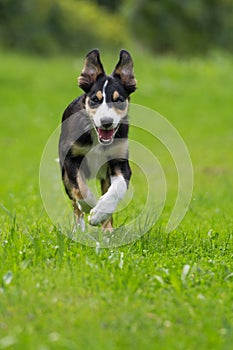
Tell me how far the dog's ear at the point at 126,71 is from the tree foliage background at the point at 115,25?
3561 cm

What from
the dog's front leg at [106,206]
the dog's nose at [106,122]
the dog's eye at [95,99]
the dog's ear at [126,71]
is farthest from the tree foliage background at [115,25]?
the dog's front leg at [106,206]

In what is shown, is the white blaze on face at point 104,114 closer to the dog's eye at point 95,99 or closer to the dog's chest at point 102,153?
the dog's eye at point 95,99

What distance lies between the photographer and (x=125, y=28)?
51250 mm

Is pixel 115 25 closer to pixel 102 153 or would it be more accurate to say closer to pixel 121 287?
pixel 102 153

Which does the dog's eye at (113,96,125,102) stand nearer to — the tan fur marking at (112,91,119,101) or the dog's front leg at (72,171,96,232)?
the tan fur marking at (112,91,119,101)

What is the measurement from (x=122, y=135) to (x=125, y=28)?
1799 inches

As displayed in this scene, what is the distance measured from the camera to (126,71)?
6758 mm

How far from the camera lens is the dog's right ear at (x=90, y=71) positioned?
6.65 meters

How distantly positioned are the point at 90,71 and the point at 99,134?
65 centimetres

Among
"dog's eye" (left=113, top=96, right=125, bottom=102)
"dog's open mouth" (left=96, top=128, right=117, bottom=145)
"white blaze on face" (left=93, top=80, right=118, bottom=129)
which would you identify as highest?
"dog's eye" (left=113, top=96, right=125, bottom=102)

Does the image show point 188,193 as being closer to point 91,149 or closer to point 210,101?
point 91,149

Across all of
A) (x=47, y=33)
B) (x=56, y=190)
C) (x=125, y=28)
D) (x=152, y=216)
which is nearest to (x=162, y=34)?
(x=125, y=28)

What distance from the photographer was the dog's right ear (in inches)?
262

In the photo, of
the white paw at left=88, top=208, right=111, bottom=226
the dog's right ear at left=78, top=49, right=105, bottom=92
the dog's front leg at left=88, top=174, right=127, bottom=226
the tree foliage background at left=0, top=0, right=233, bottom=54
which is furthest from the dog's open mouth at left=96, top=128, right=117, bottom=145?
the tree foliage background at left=0, top=0, right=233, bottom=54
